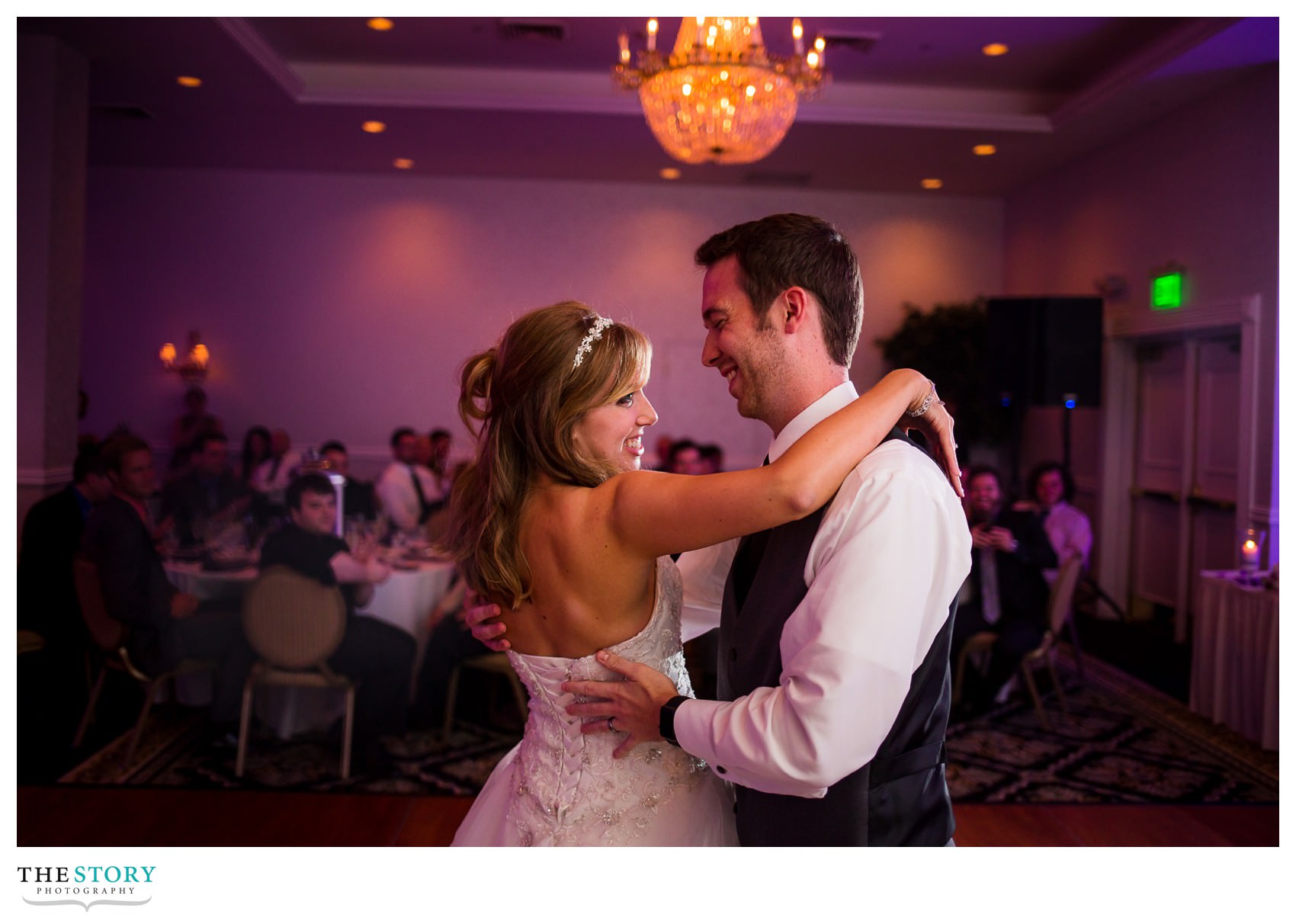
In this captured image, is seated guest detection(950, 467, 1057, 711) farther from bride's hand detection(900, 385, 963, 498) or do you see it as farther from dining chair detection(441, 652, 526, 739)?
bride's hand detection(900, 385, 963, 498)

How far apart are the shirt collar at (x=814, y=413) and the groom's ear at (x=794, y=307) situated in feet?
0.42

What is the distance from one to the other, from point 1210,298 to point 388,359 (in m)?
6.46

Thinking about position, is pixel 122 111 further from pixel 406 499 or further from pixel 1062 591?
pixel 1062 591

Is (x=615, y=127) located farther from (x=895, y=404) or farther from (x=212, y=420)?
(x=895, y=404)

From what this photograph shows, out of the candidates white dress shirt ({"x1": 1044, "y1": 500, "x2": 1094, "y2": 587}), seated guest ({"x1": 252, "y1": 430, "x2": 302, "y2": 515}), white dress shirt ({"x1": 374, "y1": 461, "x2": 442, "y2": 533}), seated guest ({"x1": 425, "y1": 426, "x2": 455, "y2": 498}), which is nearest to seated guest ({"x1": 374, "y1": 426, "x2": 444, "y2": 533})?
white dress shirt ({"x1": 374, "y1": 461, "x2": 442, "y2": 533})

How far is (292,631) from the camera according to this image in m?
3.79

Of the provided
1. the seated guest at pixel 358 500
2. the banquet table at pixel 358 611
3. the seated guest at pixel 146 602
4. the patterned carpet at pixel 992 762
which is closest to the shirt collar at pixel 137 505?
the seated guest at pixel 146 602

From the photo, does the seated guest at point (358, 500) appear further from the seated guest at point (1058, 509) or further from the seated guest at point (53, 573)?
the seated guest at point (1058, 509)

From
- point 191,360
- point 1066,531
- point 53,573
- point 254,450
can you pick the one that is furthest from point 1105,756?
point 191,360

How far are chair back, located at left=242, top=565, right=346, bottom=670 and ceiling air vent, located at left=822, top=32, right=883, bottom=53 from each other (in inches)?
162

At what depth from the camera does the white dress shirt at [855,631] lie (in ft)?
4.37

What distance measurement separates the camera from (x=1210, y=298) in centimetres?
622
